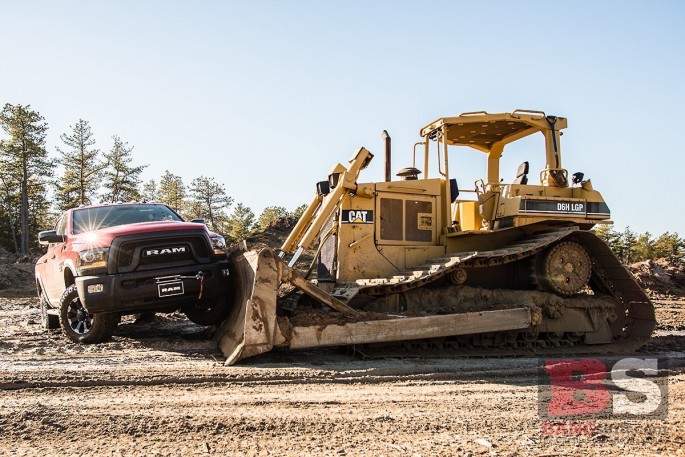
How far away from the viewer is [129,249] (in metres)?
7.29

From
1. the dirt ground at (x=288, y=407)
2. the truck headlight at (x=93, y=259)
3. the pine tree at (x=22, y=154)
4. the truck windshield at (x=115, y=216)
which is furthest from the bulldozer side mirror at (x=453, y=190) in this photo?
the pine tree at (x=22, y=154)

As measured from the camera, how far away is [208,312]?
26.6 ft

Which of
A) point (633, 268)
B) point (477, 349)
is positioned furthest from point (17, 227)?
point (477, 349)

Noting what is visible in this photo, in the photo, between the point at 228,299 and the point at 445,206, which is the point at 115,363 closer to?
the point at 228,299

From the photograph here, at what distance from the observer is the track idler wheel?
8648 millimetres

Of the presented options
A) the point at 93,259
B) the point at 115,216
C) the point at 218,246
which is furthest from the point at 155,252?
the point at 115,216

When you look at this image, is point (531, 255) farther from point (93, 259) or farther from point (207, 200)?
point (207, 200)

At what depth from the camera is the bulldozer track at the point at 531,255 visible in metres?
7.92

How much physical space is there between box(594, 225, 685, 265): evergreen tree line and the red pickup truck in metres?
29.2

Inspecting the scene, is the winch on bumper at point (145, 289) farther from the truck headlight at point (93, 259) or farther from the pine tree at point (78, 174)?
the pine tree at point (78, 174)

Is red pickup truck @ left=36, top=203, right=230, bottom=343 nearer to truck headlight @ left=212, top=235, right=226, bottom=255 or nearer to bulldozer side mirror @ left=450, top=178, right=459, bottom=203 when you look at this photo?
truck headlight @ left=212, top=235, right=226, bottom=255

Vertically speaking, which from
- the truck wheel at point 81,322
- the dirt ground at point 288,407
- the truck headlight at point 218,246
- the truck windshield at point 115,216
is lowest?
the dirt ground at point 288,407

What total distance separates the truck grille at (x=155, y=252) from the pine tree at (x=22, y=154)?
4143 cm

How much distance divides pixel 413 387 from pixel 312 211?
4216 millimetres
